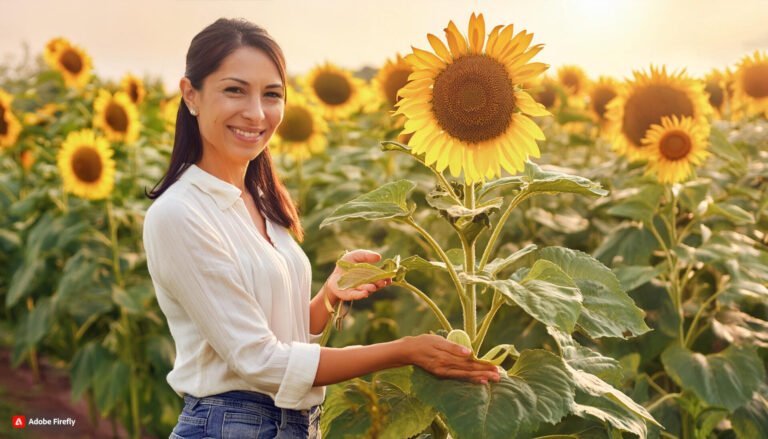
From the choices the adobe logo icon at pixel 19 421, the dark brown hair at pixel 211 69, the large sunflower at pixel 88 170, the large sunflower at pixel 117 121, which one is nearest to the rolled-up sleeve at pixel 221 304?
the dark brown hair at pixel 211 69

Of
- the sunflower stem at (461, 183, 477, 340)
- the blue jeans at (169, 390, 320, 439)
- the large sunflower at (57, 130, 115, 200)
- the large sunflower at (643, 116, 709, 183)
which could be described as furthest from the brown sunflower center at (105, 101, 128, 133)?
the sunflower stem at (461, 183, 477, 340)

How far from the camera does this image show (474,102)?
1581 mm

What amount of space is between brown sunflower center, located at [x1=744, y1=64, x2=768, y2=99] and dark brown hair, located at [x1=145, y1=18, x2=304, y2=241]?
304 cm

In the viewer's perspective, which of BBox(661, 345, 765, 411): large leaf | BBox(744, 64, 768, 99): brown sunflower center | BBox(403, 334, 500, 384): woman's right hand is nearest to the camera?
BBox(403, 334, 500, 384): woman's right hand

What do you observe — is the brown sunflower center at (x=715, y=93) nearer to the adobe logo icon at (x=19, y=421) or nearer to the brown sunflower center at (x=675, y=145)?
the brown sunflower center at (x=675, y=145)

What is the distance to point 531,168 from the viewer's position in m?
1.63

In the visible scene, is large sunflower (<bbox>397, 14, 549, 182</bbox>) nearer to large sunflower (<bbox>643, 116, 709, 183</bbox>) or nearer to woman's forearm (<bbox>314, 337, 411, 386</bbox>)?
woman's forearm (<bbox>314, 337, 411, 386</bbox>)

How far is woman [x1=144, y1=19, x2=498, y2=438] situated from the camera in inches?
63.1

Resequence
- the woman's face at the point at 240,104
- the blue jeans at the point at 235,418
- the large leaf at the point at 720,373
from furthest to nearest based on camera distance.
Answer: the large leaf at the point at 720,373 → the woman's face at the point at 240,104 → the blue jeans at the point at 235,418

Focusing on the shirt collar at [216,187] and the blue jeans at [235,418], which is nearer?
the blue jeans at [235,418]

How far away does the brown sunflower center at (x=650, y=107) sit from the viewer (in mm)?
3131

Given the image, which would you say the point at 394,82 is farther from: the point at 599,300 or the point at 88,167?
the point at 599,300

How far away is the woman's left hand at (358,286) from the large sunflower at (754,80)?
3139 millimetres

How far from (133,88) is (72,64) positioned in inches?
18.0
